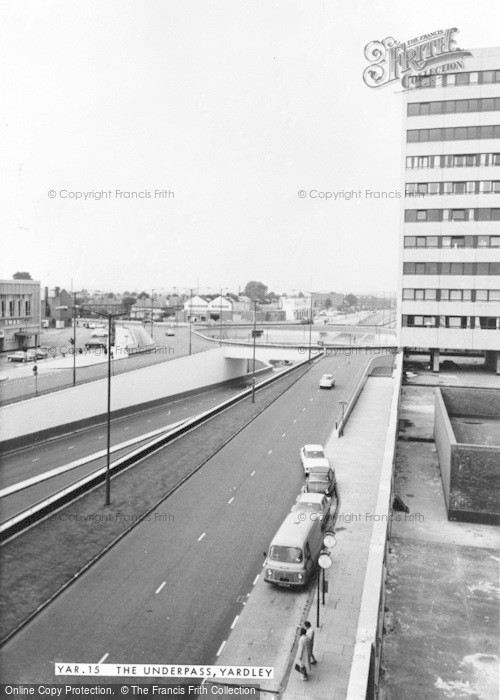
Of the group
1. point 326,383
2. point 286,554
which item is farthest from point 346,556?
point 326,383

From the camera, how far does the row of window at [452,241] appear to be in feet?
162

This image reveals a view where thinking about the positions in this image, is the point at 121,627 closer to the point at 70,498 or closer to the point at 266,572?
the point at 266,572

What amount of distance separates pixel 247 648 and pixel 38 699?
4464mm

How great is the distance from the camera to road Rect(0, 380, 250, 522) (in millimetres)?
27061

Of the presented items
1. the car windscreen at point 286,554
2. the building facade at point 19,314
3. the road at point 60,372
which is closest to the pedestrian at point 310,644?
the car windscreen at point 286,554

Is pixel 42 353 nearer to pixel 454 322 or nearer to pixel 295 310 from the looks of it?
pixel 454 322

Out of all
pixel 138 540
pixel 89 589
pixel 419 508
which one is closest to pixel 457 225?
pixel 419 508

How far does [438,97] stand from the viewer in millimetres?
49000

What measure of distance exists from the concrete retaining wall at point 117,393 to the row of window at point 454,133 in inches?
1138

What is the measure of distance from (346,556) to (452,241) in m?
37.1

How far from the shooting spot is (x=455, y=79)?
48.6 m

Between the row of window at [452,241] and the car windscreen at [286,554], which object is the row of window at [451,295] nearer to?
the row of window at [452,241]

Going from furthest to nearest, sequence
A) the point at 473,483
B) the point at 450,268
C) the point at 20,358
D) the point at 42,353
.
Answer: the point at 42,353
the point at 20,358
the point at 450,268
the point at 473,483

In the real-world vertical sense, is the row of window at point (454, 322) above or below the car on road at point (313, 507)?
above
